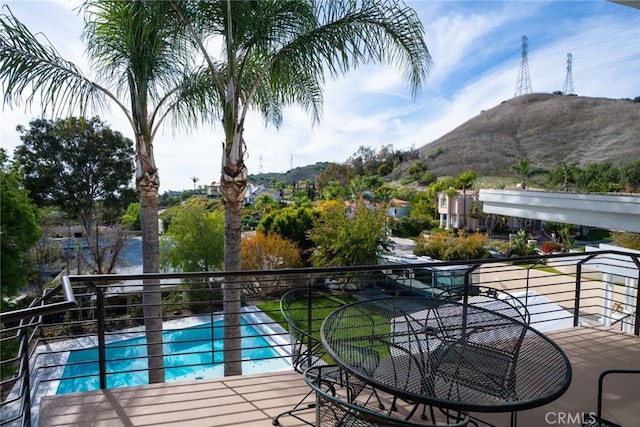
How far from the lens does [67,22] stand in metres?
5.24

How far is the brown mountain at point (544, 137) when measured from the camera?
4969 cm

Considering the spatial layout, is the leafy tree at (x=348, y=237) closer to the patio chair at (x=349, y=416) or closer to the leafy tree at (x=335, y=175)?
the patio chair at (x=349, y=416)

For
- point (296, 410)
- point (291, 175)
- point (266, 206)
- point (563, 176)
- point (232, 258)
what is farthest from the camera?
point (291, 175)

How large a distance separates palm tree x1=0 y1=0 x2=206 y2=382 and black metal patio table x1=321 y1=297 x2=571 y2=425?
A: 7.50ft

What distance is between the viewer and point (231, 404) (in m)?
2.49

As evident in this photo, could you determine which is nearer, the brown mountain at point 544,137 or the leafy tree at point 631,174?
the leafy tree at point 631,174

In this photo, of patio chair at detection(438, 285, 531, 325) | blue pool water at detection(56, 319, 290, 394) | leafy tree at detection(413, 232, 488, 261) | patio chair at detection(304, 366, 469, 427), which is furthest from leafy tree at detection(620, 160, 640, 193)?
patio chair at detection(304, 366, 469, 427)

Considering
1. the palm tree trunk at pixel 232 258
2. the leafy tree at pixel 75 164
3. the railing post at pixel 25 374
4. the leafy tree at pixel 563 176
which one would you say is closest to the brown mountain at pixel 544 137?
the leafy tree at pixel 563 176

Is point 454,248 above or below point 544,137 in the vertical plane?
below

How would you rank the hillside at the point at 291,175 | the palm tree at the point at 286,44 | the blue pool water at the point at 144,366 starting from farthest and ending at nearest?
the hillside at the point at 291,175 → the blue pool water at the point at 144,366 → the palm tree at the point at 286,44

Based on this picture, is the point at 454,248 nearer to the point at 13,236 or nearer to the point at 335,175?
A: the point at 13,236

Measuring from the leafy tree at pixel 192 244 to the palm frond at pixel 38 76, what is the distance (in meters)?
9.57

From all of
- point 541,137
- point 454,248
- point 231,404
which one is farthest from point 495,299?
point 541,137

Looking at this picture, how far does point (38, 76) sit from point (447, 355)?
5493 millimetres
